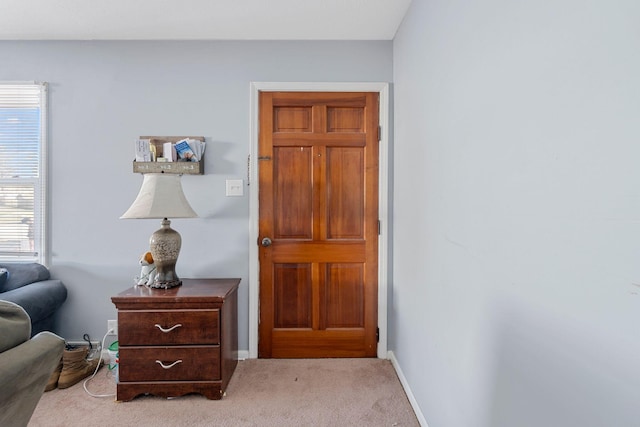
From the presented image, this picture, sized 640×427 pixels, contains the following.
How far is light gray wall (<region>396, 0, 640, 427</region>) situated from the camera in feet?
1.98

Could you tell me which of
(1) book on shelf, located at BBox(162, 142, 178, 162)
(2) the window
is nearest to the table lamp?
(1) book on shelf, located at BBox(162, 142, 178, 162)

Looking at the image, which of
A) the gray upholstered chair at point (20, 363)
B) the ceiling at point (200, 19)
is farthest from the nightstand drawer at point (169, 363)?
the ceiling at point (200, 19)

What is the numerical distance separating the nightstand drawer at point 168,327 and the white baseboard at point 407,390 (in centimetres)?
117

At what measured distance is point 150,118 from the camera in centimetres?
232

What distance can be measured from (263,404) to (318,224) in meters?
1.19

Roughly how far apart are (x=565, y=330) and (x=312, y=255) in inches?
67.8

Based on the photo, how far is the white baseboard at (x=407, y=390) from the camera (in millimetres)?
1646

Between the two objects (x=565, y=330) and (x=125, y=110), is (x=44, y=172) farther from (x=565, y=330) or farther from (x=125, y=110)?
(x=565, y=330)

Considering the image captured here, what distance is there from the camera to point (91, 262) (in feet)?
7.66

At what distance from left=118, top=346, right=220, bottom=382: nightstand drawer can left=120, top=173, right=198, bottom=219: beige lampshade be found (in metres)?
0.78

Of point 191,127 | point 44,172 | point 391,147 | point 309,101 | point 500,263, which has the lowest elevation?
point 500,263

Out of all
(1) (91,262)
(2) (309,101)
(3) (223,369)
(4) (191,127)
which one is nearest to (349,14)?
(2) (309,101)

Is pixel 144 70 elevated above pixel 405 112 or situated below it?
above

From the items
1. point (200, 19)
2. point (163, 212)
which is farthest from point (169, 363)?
point (200, 19)
